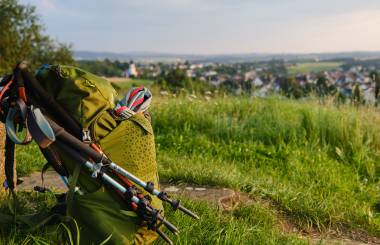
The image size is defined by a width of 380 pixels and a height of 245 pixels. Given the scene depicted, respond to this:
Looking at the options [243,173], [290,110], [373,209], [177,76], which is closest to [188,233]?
[243,173]

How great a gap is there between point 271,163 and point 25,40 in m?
34.5

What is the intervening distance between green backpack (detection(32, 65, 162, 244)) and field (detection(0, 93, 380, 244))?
34 cm

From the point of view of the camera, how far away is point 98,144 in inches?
104

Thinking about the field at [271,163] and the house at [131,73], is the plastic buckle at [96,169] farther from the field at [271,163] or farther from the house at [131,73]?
the house at [131,73]

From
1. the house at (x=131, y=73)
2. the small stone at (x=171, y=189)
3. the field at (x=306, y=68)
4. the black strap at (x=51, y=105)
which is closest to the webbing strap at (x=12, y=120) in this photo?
the black strap at (x=51, y=105)

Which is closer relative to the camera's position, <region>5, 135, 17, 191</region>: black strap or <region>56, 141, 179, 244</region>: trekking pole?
<region>56, 141, 179, 244</region>: trekking pole

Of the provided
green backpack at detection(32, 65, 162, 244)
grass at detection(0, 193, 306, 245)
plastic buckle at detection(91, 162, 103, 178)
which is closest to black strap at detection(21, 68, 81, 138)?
green backpack at detection(32, 65, 162, 244)

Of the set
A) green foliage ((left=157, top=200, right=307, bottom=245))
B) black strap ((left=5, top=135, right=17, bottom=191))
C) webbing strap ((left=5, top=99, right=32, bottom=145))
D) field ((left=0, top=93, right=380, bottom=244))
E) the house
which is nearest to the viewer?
webbing strap ((left=5, top=99, right=32, bottom=145))

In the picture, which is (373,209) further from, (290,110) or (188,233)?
(290,110)

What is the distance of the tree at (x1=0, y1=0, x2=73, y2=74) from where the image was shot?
3556cm

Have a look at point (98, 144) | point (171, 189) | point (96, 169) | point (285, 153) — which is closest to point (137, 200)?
point (96, 169)

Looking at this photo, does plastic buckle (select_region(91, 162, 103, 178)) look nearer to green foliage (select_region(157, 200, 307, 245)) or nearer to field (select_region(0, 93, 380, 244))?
field (select_region(0, 93, 380, 244))

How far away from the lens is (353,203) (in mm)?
4891

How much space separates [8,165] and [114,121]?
2.35 feet
